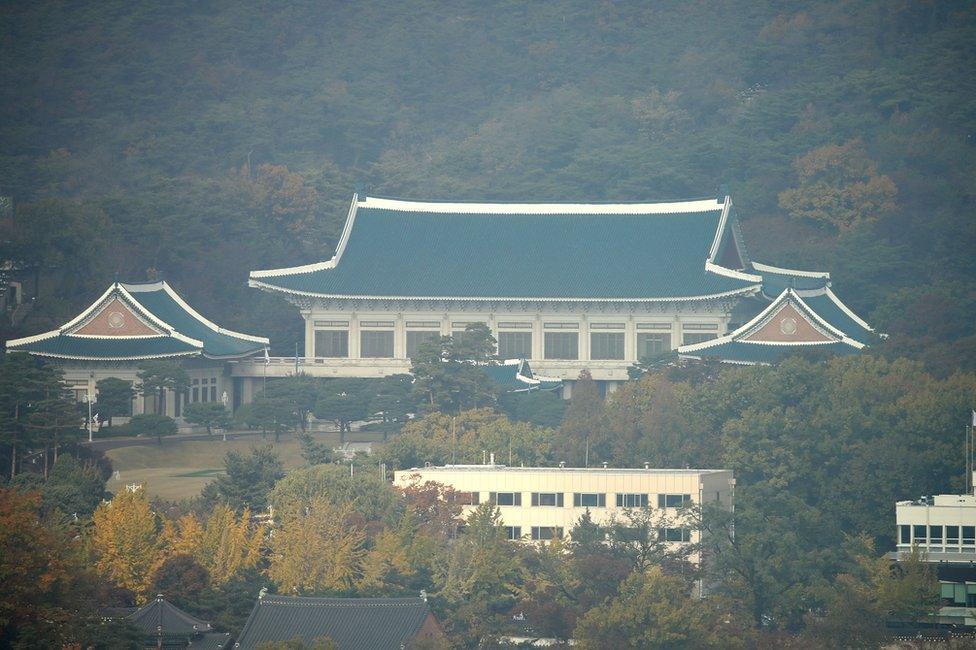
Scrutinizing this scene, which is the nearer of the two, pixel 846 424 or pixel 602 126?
pixel 846 424

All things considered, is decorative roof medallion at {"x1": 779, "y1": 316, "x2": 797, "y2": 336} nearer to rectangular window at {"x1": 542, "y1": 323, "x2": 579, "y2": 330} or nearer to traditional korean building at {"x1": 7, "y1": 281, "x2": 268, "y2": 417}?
rectangular window at {"x1": 542, "y1": 323, "x2": 579, "y2": 330}

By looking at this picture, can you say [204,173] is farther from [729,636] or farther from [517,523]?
[729,636]

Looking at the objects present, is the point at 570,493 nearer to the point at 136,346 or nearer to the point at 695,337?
the point at 136,346

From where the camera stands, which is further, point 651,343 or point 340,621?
point 651,343

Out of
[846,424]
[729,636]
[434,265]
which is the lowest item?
[729,636]

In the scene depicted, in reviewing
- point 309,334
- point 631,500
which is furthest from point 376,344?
point 631,500

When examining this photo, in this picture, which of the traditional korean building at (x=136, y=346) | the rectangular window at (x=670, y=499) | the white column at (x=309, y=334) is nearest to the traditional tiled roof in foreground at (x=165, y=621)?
the rectangular window at (x=670, y=499)

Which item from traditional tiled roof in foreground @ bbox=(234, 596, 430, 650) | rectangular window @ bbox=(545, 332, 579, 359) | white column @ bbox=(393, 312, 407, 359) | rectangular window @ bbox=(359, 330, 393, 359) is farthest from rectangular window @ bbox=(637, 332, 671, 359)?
traditional tiled roof in foreground @ bbox=(234, 596, 430, 650)

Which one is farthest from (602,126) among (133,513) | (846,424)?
(133,513)

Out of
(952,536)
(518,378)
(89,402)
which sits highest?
(518,378)
